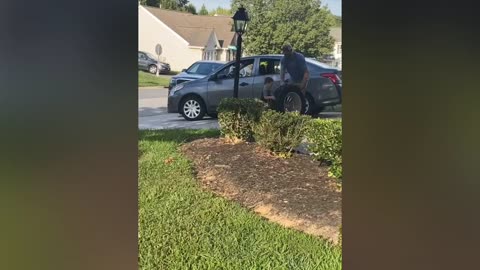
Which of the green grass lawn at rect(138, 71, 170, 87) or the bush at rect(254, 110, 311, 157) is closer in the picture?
the bush at rect(254, 110, 311, 157)

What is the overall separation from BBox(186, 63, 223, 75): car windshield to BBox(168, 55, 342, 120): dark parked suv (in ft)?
0.16

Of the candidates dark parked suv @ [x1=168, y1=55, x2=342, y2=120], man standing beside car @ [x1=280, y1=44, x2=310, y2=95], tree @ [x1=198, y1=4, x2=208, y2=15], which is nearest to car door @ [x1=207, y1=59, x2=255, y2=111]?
dark parked suv @ [x1=168, y1=55, x2=342, y2=120]

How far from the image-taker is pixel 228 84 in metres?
4.88

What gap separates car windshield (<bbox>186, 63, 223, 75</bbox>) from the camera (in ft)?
16.2

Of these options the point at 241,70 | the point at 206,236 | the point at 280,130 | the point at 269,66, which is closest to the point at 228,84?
the point at 241,70

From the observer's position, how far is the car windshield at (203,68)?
493 centimetres

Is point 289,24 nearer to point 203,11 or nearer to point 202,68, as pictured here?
point 203,11

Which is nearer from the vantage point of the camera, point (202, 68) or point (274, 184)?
point (274, 184)

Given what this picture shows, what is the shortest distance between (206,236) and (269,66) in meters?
2.18

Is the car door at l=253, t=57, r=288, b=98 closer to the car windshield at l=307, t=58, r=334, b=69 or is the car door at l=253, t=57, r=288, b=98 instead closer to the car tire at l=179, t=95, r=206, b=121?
the car windshield at l=307, t=58, r=334, b=69

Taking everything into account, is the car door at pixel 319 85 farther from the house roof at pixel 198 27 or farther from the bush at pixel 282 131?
the house roof at pixel 198 27
